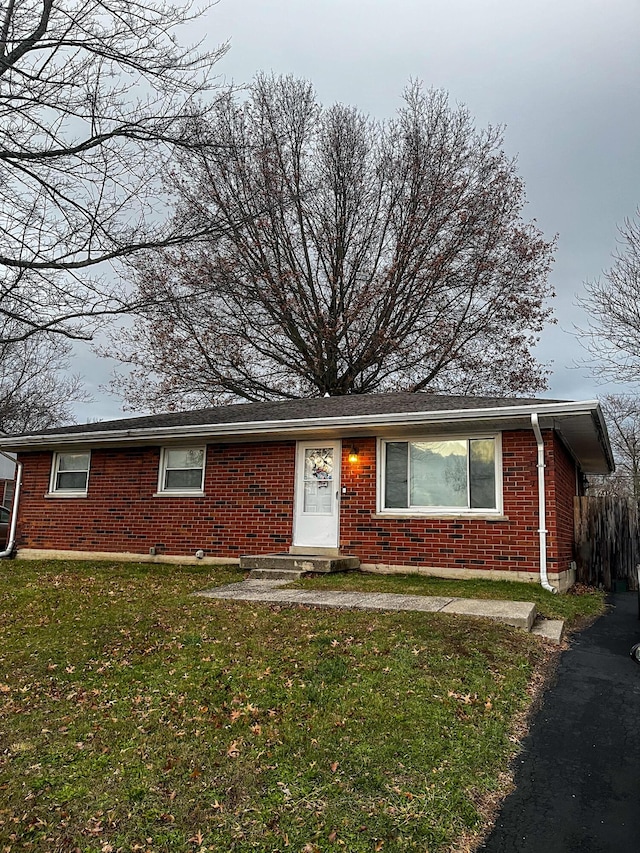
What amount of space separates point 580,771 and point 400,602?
142 inches

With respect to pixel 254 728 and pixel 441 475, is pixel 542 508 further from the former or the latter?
pixel 254 728

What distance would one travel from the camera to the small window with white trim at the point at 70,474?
13.3 metres

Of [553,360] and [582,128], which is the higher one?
[582,128]

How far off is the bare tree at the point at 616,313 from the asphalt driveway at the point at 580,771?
12.8 m

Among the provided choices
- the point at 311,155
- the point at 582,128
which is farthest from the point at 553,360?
the point at 311,155

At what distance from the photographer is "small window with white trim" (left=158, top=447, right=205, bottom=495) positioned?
1213 centimetres

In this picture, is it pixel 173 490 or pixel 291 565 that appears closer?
pixel 291 565

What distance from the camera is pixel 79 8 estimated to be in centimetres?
584

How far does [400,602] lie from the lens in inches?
277

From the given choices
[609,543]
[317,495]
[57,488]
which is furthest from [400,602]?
[57,488]

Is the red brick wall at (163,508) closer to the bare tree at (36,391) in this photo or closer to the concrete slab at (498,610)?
the concrete slab at (498,610)

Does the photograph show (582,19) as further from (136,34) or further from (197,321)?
(197,321)

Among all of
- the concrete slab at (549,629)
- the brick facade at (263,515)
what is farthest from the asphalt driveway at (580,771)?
the brick facade at (263,515)

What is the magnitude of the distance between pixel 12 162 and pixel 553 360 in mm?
16683
